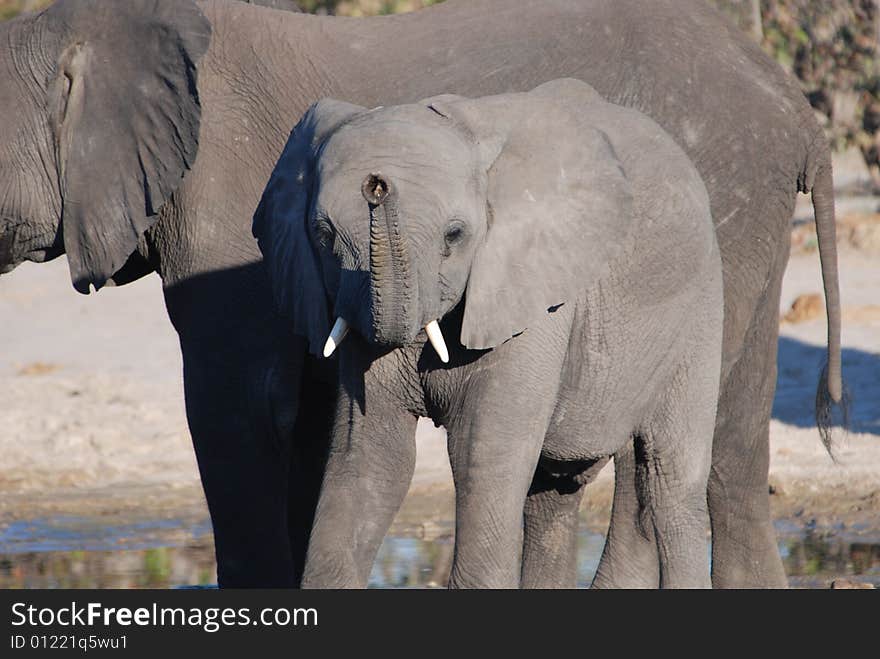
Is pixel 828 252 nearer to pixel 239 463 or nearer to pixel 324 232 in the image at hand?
pixel 239 463

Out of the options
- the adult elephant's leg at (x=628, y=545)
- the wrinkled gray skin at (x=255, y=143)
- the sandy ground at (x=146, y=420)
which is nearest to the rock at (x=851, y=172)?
the sandy ground at (x=146, y=420)

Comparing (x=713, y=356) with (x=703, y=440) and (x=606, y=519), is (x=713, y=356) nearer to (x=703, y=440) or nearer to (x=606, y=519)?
(x=703, y=440)

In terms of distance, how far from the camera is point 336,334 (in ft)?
12.6

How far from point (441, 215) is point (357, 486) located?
660mm

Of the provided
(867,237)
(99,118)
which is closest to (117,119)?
(99,118)

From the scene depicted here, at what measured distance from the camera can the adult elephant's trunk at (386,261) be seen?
3619mm

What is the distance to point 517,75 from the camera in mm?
4996

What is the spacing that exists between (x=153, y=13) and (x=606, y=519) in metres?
2.76

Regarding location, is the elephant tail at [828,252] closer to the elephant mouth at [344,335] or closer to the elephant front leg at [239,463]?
the elephant front leg at [239,463]

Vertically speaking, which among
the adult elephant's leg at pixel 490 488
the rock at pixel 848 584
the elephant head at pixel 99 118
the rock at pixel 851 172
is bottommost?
the rock at pixel 851 172

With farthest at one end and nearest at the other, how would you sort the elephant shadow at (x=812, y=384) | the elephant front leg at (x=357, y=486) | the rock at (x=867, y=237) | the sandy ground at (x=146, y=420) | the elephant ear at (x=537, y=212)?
the rock at (x=867, y=237) → the elephant shadow at (x=812, y=384) → the sandy ground at (x=146, y=420) → the elephant front leg at (x=357, y=486) → the elephant ear at (x=537, y=212)

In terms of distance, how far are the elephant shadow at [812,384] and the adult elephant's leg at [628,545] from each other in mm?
3039
